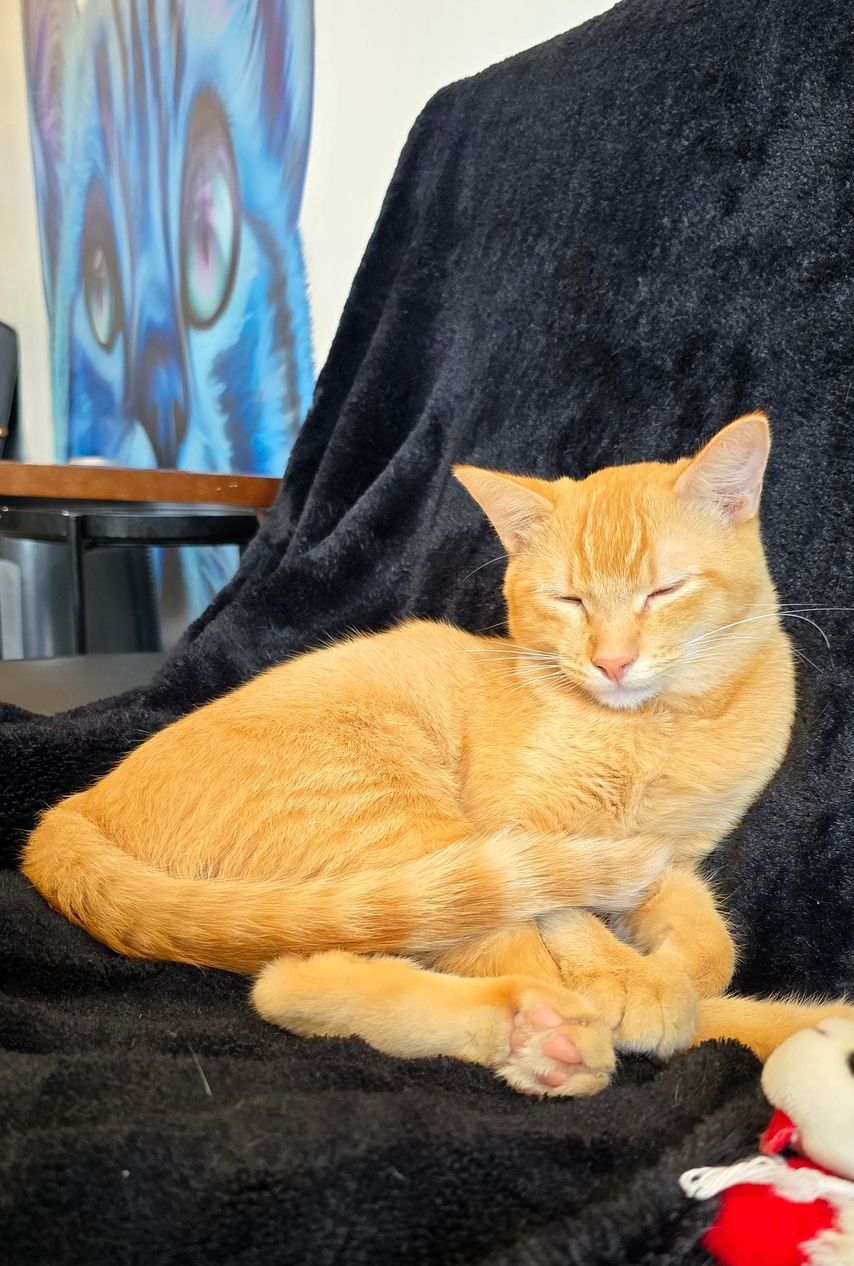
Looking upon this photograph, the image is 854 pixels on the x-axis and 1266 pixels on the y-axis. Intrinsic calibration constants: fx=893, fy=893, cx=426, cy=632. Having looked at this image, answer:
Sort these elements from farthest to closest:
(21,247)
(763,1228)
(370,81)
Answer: (21,247) < (370,81) < (763,1228)

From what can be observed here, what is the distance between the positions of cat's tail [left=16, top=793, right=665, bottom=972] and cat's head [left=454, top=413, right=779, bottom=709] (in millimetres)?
197

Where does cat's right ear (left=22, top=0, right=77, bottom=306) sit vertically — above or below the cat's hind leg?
above

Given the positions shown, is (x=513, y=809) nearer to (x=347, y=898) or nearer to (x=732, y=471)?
(x=347, y=898)

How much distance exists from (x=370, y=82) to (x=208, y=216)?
2.82 feet

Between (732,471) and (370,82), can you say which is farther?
(370,82)

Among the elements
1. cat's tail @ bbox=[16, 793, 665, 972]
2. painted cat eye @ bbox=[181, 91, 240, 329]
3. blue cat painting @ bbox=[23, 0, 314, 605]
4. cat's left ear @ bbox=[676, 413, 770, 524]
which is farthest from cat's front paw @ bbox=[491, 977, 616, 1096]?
painted cat eye @ bbox=[181, 91, 240, 329]

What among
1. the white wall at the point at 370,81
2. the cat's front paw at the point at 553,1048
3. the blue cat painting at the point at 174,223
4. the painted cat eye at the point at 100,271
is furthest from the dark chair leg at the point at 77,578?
the cat's front paw at the point at 553,1048

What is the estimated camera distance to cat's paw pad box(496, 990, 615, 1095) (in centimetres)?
66

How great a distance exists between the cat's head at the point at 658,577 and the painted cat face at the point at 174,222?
4.85 ft

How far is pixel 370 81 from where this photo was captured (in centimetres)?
194

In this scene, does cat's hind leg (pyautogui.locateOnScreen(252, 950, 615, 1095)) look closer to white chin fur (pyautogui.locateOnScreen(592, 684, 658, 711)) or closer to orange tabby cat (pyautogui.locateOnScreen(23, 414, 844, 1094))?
orange tabby cat (pyautogui.locateOnScreen(23, 414, 844, 1094))

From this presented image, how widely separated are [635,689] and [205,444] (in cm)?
219

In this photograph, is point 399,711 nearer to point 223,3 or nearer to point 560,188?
point 560,188

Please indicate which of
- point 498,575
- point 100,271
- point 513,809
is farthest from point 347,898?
point 100,271
